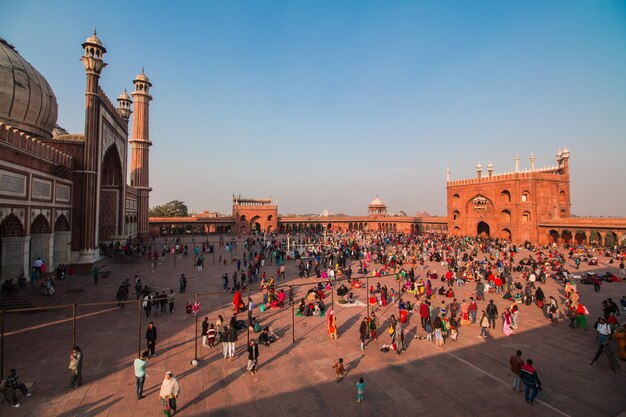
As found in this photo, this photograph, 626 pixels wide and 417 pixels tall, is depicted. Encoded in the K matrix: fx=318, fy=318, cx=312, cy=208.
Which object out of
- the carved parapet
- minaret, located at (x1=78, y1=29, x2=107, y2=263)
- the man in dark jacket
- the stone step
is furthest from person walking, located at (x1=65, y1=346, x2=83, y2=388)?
minaret, located at (x1=78, y1=29, x2=107, y2=263)

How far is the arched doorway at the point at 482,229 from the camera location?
44406 millimetres

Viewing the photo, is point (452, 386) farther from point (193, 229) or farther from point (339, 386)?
point (193, 229)

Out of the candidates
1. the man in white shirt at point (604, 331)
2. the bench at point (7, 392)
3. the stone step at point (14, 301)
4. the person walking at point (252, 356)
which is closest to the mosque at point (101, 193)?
the stone step at point (14, 301)

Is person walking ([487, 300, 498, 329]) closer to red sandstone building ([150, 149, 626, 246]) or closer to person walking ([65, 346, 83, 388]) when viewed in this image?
person walking ([65, 346, 83, 388])

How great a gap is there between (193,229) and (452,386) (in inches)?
1869

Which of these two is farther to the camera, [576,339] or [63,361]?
[576,339]

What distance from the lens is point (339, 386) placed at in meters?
7.43

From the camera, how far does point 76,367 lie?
279 inches

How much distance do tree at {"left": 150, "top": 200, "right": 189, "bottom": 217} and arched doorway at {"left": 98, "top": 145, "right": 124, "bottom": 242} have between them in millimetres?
40836

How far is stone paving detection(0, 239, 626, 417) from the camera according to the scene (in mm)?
6574

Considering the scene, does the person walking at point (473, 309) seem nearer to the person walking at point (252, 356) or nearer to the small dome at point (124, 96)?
the person walking at point (252, 356)

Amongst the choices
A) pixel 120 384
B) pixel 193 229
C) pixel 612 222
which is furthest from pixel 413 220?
pixel 120 384

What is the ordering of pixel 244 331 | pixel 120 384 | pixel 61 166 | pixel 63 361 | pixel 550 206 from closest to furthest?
pixel 120 384, pixel 63 361, pixel 244 331, pixel 61 166, pixel 550 206

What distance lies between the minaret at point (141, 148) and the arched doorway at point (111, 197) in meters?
7.21
